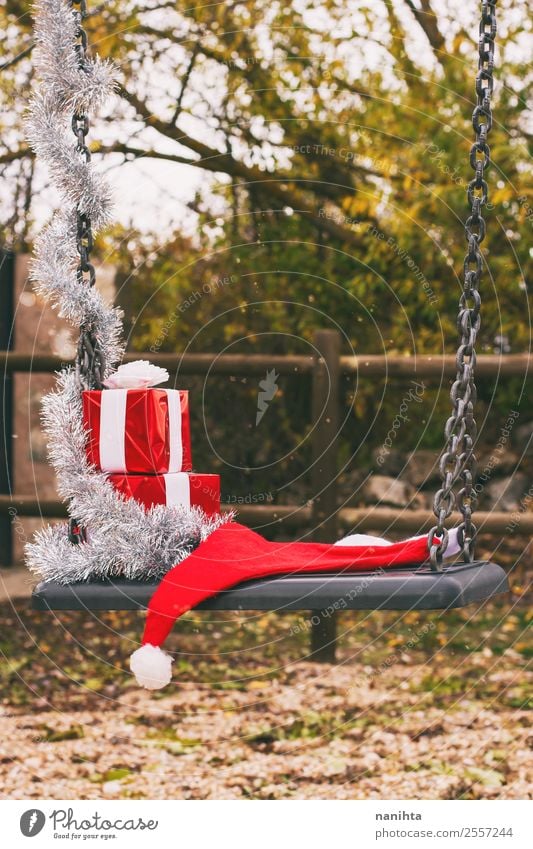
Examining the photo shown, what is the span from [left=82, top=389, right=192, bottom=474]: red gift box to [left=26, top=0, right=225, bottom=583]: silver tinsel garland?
1.1 inches

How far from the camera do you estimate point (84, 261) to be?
1.76 m

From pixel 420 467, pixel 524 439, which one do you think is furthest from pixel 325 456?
pixel 524 439

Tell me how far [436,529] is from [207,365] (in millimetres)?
1933

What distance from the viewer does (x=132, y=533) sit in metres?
1.59

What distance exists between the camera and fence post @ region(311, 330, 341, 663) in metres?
3.31

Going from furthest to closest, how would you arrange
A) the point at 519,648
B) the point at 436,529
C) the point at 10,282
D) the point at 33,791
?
1. the point at 10,282
2. the point at 519,648
3. the point at 33,791
4. the point at 436,529

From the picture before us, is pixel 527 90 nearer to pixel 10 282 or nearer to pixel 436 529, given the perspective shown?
pixel 10 282

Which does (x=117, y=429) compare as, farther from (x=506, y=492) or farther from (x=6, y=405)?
(x=506, y=492)

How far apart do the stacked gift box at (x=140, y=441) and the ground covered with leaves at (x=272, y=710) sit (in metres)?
1.10

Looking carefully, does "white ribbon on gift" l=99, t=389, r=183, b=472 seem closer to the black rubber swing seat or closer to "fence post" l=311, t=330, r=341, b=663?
the black rubber swing seat

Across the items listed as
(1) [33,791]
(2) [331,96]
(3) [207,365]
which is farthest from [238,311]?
(1) [33,791]

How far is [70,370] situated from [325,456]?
1.69 meters

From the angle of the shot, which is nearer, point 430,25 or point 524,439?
point 430,25

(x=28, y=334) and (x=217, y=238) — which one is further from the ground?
(x=217, y=238)
